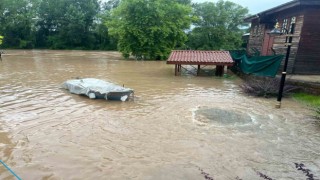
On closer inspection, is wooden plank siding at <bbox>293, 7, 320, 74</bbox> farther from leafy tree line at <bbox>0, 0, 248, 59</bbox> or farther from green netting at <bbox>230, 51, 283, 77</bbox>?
leafy tree line at <bbox>0, 0, 248, 59</bbox>

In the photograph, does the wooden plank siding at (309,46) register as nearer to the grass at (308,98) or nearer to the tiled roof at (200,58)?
the grass at (308,98)

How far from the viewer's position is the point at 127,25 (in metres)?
29.7

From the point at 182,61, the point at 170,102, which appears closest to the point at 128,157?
the point at 170,102

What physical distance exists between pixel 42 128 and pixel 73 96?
4.14m

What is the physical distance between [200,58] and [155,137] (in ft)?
39.9

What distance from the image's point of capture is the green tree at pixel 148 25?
29.2 metres

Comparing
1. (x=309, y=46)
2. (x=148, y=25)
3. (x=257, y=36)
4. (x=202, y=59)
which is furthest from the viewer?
(x=148, y=25)

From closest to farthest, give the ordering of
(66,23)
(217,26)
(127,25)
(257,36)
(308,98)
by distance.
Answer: (308,98)
(257,36)
(127,25)
(217,26)
(66,23)

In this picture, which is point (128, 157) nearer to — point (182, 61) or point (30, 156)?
point (30, 156)

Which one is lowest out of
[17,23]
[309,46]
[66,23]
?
[309,46]

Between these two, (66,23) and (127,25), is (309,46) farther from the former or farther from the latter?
(66,23)

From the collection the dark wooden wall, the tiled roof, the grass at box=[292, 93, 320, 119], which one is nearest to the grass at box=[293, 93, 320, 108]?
the grass at box=[292, 93, 320, 119]

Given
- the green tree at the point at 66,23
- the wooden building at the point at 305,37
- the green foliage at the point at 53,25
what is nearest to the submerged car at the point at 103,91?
the wooden building at the point at 305,37

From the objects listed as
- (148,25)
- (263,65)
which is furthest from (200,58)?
(148,25)
